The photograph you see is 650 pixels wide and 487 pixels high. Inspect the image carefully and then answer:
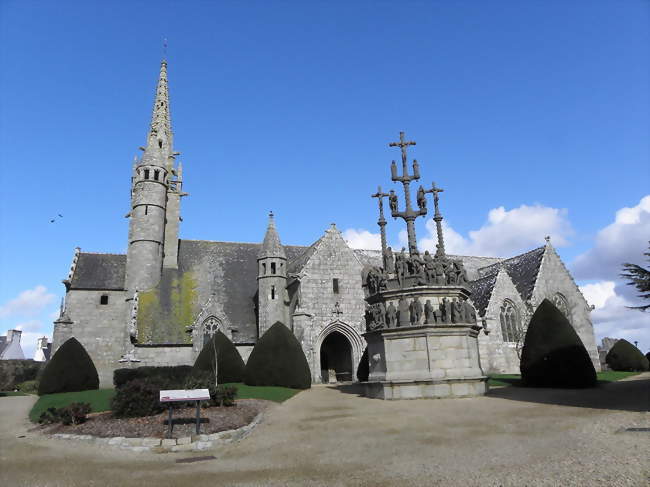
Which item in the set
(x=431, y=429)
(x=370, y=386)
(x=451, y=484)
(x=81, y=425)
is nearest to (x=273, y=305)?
(x=370, y=386)

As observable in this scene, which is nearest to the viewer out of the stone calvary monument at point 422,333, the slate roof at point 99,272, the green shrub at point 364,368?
the stone calvary monument at point 422,333

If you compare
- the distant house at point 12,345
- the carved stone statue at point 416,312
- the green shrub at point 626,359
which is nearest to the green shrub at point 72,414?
the carved stone statue at point 416,312

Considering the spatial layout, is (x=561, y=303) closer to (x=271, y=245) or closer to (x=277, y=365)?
(x=271, y=245)

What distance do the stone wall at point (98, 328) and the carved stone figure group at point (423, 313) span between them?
18.4 m

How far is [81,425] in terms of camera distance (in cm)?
1067

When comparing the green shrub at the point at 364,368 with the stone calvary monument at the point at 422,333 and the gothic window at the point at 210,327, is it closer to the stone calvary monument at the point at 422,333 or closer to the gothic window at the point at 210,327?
the stone calvary monument at the point at 422,333

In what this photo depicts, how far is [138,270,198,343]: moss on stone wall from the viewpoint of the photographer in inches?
956

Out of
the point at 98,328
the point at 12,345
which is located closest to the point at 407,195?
the point at 98,328

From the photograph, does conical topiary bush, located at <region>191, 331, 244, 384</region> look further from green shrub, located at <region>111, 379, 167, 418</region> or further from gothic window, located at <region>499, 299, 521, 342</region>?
gothic window, located at <region>499, 299, 521, 342</region>

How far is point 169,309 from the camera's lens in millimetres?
25781

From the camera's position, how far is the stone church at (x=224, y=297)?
24.8m

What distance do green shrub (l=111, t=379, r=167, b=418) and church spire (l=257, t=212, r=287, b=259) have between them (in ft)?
49.6

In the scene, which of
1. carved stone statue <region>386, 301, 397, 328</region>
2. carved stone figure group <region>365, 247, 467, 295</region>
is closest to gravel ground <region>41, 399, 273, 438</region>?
carved stone statue <region>386, 301, 397, 328</region>

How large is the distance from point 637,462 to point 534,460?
118cm
